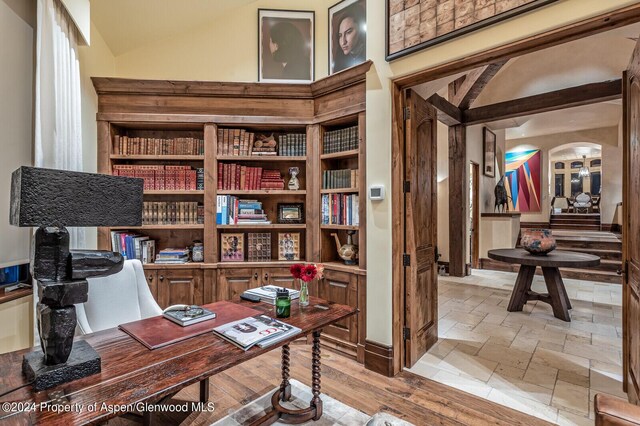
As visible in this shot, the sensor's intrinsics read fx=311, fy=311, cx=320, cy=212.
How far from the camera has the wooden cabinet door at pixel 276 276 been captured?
3135 mm

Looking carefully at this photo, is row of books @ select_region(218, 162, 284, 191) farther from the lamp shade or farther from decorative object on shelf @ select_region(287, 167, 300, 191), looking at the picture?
the lamp shade

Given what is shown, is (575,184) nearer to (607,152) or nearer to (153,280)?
(607,152)

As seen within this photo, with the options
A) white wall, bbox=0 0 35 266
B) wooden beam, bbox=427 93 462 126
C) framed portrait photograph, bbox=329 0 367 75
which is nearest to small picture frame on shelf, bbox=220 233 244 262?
white wall, bbox=0 0 35 266

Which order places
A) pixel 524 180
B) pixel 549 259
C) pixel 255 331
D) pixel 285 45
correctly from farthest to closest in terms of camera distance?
pixel 524 180 < pixel 549 259 < pixel 285 45 < pixel 255 331

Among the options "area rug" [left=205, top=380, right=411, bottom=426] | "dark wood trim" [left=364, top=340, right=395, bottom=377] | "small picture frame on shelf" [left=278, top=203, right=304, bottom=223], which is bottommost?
"area rug" [left=205, top=380, right=411, bottom=426]

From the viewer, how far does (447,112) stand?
5.32 meters

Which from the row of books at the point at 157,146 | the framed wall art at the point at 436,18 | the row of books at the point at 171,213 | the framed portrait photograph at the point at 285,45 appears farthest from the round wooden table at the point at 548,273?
the row of books at the point at 157,146

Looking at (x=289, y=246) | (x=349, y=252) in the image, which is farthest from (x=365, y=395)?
(x=289, y=246)

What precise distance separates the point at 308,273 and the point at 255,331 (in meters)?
0.50

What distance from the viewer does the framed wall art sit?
1919 millimetres

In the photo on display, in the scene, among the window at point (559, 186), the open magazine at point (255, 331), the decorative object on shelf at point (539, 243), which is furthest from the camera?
the window at point (559, 186)

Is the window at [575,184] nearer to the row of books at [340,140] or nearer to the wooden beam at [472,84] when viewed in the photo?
the wooden beam at [472,84]

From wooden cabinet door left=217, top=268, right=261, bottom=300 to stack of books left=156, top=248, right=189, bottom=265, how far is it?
0.42 m

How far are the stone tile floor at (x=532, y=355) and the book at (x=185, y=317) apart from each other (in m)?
1.81
